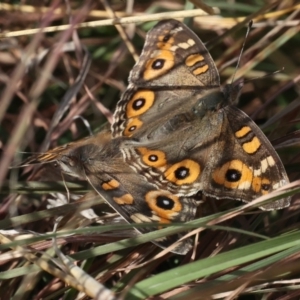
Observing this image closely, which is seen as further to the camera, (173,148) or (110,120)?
(110,120)

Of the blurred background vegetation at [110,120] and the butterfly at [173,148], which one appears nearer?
the blurred background vegetation at [110,120]

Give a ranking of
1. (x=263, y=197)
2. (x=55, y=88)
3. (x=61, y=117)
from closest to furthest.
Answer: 1. (x=263, y=197)
2. (x=61, y=117)
3. (x=55, y=88)

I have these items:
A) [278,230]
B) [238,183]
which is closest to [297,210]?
[278,230]

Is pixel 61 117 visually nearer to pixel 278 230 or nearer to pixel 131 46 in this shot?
pixel 131 46

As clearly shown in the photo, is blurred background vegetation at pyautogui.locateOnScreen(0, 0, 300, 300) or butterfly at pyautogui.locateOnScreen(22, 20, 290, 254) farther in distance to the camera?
butterfly at pyautogui.locateOnScreen(22, 20, 290, 254)
